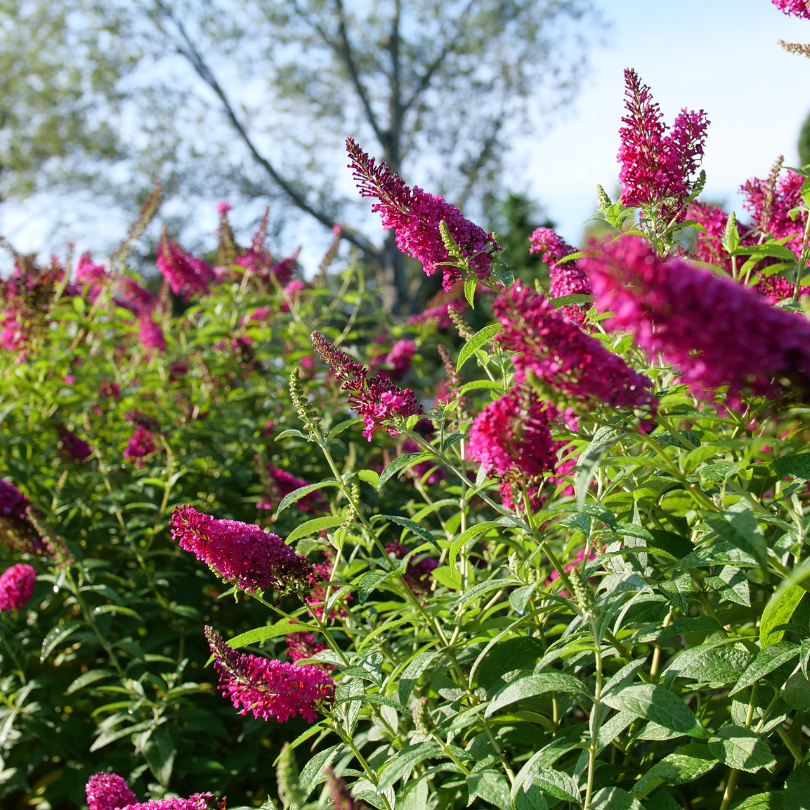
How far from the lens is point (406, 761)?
1.79 m

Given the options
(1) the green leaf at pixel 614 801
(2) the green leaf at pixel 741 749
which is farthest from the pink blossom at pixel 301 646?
(2) the green leaf at pixel 741 749

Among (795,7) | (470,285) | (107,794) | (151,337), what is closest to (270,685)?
(107,794)

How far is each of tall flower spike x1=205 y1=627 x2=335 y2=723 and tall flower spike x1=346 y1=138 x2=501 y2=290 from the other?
1.20 metres

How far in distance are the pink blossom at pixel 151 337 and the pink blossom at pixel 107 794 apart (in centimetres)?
318

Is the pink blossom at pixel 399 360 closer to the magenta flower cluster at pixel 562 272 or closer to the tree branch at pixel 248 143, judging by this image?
the magenta flower cluster at pixel 562 272

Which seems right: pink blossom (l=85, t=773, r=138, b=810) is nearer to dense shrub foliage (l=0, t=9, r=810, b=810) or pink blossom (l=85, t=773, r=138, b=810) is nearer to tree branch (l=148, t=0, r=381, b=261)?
dense shrub foliage (l=0, t=9, r=810, b=810)

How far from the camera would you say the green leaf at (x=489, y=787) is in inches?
67.2

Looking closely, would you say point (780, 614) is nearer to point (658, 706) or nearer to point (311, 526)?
point (658, 706)

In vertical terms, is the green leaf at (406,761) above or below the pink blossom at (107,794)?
above

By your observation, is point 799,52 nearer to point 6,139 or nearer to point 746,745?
point 746,745

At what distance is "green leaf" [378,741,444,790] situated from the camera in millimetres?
1766

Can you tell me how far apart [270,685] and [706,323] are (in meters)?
1.52

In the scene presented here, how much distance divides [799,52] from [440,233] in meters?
1.26

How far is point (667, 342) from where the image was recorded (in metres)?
1.13
